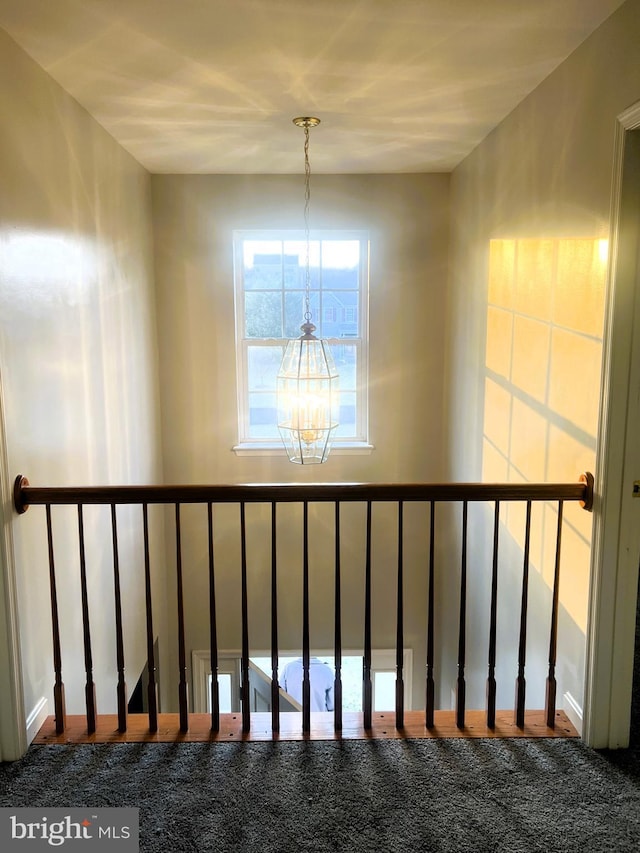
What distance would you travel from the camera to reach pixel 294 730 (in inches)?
89.6

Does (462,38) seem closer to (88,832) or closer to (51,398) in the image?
(51,398)

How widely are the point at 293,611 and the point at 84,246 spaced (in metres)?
2.93

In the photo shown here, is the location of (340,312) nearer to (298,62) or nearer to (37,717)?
(298,62)

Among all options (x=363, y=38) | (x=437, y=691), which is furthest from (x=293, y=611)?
(x=363, y=38)

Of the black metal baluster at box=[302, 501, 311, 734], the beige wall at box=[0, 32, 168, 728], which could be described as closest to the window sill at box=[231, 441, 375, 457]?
the beige wall at box=[0, 32, 168, 728]

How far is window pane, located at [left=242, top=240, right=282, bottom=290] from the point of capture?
4.48 metres

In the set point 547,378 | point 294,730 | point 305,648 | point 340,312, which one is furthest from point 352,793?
point 340,312

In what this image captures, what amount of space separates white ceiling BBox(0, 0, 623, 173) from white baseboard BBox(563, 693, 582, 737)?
2.29 metres

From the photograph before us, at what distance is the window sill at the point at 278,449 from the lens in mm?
4566

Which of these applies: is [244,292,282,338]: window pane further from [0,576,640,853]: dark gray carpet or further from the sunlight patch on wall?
[0,576,640,853]: dark gray carpet

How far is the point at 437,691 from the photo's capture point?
16.2 feet

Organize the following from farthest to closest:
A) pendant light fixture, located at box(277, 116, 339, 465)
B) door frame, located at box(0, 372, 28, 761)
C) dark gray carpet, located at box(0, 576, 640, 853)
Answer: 1. pendant light fixture, located at box(277, 116, 339, 465)
2. door frame, located at box(0, 372, 28, 761)
3. dark gray carpet, located at box(0, 576, 640, 853)

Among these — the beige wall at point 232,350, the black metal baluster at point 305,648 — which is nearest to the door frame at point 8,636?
the black metal baluster at point 305,648

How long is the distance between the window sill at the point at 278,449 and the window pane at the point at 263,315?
2.54ft
